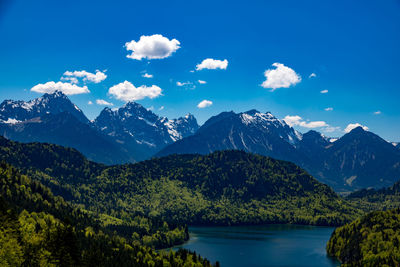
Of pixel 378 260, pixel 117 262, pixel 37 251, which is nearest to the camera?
pixel 37 251

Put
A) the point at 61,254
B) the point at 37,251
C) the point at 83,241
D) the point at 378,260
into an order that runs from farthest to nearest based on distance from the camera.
→ the point at 378,260, the point at 83,241, the point at 37,251, the point at 61,254

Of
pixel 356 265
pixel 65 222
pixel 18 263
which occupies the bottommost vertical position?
pixel 356 265

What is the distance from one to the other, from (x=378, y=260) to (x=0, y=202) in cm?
17026

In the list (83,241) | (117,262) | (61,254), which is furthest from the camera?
(83,241)

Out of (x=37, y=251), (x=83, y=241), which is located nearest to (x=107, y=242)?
(x=83, y=241)

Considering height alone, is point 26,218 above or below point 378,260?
above

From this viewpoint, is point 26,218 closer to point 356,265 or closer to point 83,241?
point 83,241

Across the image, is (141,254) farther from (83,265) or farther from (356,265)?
(356,265)

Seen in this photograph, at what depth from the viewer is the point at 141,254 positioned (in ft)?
601

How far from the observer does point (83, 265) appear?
103 meters

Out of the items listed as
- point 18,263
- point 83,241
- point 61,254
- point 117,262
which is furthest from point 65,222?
point 83,241

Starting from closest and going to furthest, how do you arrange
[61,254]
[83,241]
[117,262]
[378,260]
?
[61,254] < [117,262] < [83,241] < [378,260]

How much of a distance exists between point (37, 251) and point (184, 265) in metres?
84.0

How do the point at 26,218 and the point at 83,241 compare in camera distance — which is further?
the point at 26,218
